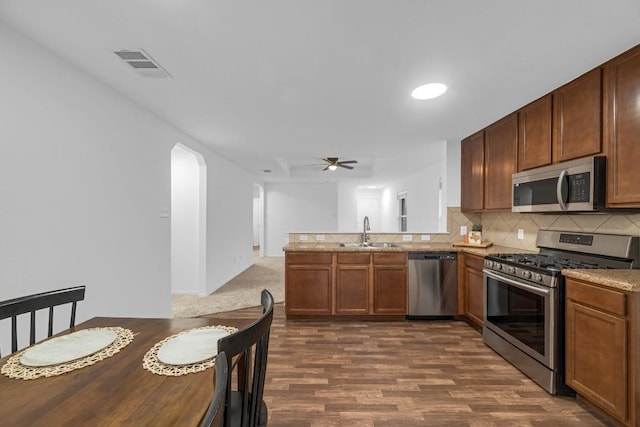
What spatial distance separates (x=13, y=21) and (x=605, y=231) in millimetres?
4136

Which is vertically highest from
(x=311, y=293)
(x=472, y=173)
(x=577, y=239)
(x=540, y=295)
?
(x=472, y=173)

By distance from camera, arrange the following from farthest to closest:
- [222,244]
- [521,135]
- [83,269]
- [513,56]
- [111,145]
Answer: [222,244]
[521,135]
[111,145]
[83,269]
[513,56]

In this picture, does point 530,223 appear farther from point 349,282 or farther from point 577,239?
point 349,282

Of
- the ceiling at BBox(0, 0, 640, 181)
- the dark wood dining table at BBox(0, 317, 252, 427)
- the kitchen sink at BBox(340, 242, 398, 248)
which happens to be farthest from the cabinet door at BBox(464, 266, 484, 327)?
the dark wood dining table at BBox(0, 317, 252, 427)

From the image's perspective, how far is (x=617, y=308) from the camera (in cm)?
166

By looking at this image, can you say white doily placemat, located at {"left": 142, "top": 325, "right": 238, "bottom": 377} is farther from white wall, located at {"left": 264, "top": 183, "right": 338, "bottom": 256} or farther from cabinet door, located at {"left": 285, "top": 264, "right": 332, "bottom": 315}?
white wall, located at {"left": 264, "top": 183, "right": 338, "bottom": 256}

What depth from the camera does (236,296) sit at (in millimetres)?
4613

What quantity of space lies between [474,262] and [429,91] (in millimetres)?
1907

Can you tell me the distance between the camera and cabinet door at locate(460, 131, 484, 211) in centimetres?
354

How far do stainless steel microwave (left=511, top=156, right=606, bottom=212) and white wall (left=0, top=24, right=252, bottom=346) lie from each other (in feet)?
11.7

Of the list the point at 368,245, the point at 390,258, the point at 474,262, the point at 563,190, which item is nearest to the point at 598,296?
the point at 563,190

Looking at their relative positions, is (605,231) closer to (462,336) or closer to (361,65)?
(462,336)

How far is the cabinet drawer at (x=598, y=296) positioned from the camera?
1646mm

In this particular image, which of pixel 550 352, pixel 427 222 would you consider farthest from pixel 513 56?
pixel 427 222
